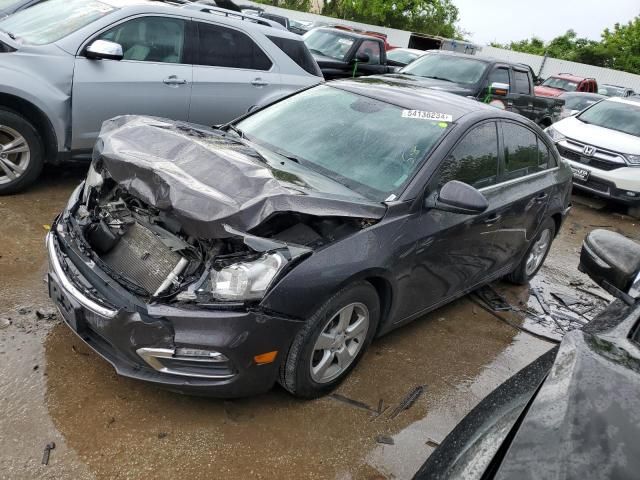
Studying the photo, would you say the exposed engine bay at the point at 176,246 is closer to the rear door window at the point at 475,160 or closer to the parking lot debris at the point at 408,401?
the rear door window at the point at 475,160

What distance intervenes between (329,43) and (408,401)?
9.96 m

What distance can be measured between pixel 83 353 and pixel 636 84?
38.8 m

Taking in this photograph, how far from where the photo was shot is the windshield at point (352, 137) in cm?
333

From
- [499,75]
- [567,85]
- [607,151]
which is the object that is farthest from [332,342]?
[567,85]

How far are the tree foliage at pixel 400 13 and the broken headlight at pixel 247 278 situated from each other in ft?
140

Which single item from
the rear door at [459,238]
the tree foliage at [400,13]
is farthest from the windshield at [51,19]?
the tree foliage at [400,13]

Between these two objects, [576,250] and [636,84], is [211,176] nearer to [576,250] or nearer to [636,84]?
[576,250]

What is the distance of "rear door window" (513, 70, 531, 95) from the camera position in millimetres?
10578

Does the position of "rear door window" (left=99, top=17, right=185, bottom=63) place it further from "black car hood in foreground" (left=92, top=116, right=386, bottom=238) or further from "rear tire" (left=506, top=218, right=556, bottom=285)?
"rear tire" (left=506, top=218, right=556, bottom=285)

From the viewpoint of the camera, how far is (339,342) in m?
3.01

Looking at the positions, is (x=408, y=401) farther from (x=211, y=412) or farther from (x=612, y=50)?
(x=612, y=50)

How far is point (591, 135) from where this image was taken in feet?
29.2

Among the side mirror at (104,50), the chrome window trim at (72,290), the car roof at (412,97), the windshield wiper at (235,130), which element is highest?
the car roof at (412,97)

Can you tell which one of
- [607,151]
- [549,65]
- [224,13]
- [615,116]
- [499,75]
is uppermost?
[549,65]
